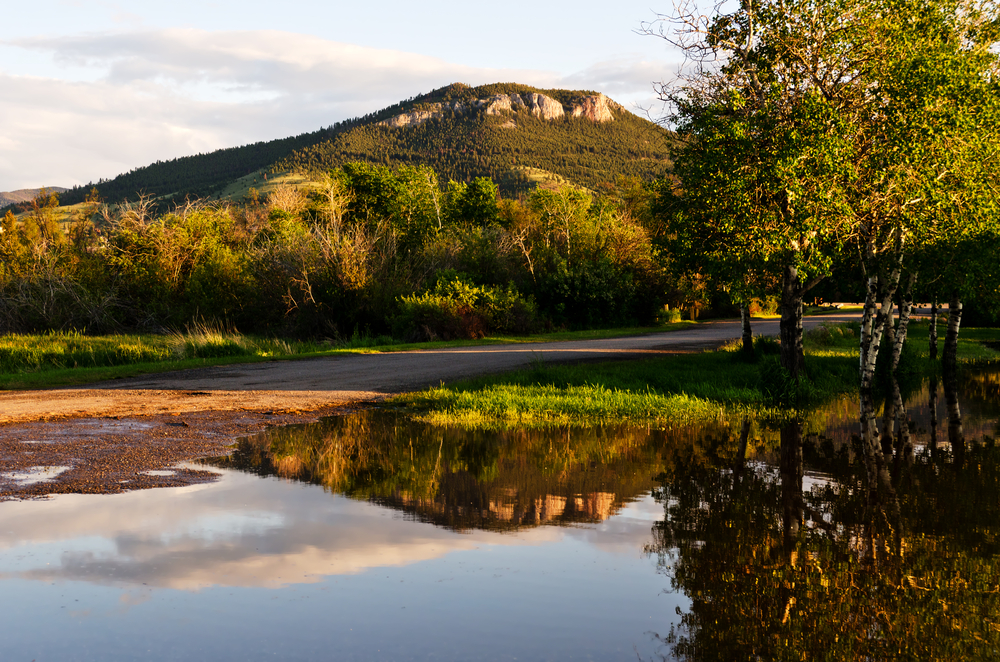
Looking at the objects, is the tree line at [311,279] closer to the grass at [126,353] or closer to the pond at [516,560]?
the grass at [126,353]

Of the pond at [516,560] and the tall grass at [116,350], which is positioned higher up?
the tall grass at [116,350]

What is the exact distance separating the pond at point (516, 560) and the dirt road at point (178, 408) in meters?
1.16

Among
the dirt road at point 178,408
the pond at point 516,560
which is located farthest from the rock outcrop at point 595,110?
the pond at point 516,560

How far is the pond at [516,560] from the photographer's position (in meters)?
5.55

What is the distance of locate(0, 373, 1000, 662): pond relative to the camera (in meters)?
5.55

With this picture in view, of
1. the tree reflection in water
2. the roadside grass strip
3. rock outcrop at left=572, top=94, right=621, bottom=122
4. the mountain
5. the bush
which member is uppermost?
rock outcrop at left=572, top=94, right=621, bottom=122

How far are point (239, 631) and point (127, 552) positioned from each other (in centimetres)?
244

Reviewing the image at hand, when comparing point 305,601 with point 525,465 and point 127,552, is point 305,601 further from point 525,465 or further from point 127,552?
point 525,465

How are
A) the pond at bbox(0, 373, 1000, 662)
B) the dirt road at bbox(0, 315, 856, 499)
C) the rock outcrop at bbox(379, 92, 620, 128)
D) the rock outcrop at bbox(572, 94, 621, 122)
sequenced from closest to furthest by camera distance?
the pond at bbox(0, 373, 1000, 662), the dirt road at bbox(0, 315, 856, 499), the rock outcrop at bbox(379, 92, 620, 128), the rock outcrop at bbox(572, 94, 621, 122)

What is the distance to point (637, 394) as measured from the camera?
18.3 m

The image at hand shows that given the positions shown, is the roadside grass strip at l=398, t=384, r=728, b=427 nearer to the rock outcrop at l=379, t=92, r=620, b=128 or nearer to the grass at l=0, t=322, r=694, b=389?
the grass at l=0, t=322, r=694, b=389

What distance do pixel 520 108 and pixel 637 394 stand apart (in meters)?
181

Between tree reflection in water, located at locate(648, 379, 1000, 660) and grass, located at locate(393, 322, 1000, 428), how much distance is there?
178 inches

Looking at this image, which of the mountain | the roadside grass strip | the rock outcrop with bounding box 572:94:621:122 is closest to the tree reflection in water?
the roadside grass strip
